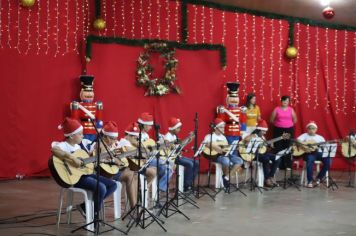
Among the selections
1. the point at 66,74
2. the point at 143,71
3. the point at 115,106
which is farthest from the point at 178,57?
the point at 66,74

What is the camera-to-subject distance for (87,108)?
8570 mm

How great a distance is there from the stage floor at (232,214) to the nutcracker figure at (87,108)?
1.07m

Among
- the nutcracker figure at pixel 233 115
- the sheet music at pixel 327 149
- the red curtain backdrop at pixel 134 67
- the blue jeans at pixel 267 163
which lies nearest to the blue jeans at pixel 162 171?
the blue jeans at pixel 267 163

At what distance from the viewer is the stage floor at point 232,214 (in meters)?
5.16

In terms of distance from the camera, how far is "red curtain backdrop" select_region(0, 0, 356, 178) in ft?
28.5

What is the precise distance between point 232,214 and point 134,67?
4.33 metres

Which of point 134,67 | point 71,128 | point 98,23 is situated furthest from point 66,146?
point 134,67

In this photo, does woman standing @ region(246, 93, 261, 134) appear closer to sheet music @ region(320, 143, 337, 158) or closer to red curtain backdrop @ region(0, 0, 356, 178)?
red curtain backdrop @ region(0, 0, 356, 178)

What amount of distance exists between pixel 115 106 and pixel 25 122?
62.8 inches

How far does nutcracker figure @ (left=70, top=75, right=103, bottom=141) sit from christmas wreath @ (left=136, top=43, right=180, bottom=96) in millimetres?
1146

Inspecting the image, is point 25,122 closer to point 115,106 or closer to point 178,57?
point 115,106

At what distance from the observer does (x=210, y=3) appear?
34.2 ft

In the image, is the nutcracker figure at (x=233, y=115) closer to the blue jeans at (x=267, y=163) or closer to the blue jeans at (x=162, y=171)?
the blue jeans at (x=267, y=163)

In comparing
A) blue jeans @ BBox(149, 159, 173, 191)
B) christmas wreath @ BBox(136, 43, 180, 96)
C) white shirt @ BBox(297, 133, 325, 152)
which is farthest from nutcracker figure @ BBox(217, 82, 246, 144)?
→ blue jeans @ BBox(149, 159, 173, 191)
